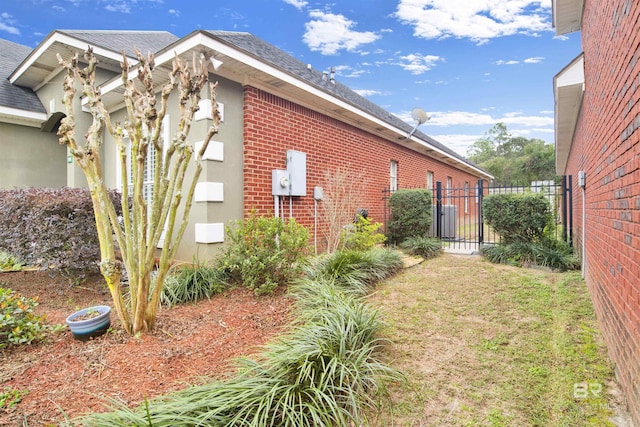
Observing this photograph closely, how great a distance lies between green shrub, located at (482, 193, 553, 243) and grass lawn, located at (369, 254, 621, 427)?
1.82 metres

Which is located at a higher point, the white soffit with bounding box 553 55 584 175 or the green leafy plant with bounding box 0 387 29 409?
the white soffit with bounding box 553 55 584 175

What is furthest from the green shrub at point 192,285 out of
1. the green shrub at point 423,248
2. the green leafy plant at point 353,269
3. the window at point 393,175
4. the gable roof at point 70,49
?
the window at point 393,175

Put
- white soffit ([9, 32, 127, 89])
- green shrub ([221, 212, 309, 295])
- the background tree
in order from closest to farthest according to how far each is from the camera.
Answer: green shrub ([221, 212, 309, 295]), white soffit ([9, 32, 127, 89]), the background tree

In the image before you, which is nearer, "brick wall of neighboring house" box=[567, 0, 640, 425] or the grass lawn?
"brick wall of neighboring house" box=[567, 0, 640, 425]

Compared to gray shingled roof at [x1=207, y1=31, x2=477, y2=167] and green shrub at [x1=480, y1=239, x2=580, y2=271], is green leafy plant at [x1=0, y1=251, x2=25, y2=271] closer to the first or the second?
gray shingled roof at [x1=207, y1=31, x2=477, y2=167]

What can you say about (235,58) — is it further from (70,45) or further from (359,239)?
(70,45)

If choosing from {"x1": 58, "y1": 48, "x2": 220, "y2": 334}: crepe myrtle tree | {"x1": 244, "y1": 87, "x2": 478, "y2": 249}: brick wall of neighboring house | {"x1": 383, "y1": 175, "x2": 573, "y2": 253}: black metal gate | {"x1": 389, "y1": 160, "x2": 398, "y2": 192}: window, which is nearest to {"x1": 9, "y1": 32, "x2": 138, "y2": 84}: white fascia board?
{"x1": 244, "y1": 87, "x2": 478, "y2": 249}: brick wall of neighboring house

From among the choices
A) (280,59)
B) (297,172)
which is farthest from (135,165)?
(280,59)

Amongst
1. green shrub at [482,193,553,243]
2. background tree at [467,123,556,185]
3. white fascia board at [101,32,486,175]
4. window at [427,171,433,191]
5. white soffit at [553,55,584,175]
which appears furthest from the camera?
background tree at [467,123,556,185]

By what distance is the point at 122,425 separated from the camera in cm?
173

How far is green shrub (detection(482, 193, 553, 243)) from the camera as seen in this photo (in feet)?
21.9

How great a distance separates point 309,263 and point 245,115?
8.95 ft

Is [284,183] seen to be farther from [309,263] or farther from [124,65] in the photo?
[124,65]

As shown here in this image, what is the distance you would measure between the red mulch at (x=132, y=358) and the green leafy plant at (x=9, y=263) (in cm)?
254
